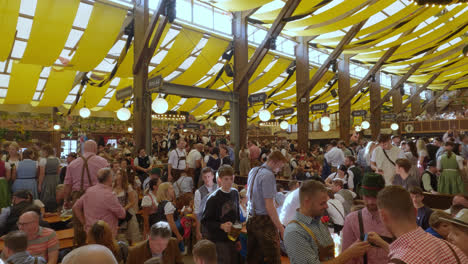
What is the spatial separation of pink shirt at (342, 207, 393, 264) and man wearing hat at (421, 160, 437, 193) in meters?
4.17

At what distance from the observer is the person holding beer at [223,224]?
2.61m

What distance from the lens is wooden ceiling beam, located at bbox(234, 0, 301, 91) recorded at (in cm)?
710

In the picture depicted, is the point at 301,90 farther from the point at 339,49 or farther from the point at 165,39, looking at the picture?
the point at 165,39

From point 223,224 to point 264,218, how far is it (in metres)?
0.44

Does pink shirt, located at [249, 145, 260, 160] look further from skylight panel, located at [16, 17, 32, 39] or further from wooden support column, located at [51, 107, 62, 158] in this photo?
wooden support column, located at [51, 107, 62, 158]

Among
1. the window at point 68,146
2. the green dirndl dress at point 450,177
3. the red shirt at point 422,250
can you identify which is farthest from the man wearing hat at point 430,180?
the window at point 68,146

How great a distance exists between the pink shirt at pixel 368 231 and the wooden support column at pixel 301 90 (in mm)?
8667

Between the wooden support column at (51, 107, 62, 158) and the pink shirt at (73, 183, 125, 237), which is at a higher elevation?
the wooden support column at (51, 107, 62, 158)

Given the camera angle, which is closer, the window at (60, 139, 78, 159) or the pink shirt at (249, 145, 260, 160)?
the pink shirt at (249, 145, 260, 160)

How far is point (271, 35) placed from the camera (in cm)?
764

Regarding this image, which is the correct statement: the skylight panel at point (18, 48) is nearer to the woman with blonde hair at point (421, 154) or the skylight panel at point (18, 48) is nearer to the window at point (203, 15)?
the window at point (203, 15)

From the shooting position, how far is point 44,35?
258 inches

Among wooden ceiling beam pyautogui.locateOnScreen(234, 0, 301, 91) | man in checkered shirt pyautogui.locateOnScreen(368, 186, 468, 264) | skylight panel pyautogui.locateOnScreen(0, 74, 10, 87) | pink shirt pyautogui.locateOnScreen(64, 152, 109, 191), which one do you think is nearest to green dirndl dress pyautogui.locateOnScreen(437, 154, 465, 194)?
wooden ceiling beam pyautogui.locateOnScreen(234, 0, 301, 91)

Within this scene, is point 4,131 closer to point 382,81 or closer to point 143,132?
point 143,132
